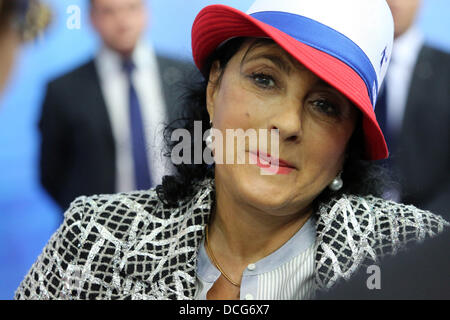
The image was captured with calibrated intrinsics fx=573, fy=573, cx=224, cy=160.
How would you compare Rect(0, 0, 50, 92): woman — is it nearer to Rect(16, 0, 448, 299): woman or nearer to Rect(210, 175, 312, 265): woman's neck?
Rect(16, 0, 448, 299): woman

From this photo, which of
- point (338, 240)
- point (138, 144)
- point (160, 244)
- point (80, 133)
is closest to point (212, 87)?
point (160, 244)

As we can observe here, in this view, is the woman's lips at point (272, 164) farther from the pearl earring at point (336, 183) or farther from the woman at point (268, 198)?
the pearl earring at point (336, 183)

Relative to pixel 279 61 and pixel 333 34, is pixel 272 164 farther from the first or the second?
pixel 333 34

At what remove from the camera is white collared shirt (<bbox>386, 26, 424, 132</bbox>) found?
10.1 ft

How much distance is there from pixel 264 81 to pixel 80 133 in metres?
1.79

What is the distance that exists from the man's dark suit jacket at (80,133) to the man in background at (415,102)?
1215mm

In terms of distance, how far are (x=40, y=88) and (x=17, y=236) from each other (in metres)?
0.85

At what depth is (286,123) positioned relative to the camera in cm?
159

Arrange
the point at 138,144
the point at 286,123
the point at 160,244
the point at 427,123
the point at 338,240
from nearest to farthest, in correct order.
Answer: the point at 286,123
the point at 338,240
the point at 160,244
the point at 427,123
the point at 138,144

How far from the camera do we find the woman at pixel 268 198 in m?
1.63

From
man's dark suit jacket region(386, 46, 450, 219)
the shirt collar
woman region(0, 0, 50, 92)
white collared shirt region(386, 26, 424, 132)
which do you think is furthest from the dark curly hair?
woman region(0, 0, 50, 92)

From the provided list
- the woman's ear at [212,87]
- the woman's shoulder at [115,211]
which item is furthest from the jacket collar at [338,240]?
the woman's ear at [212,87]
